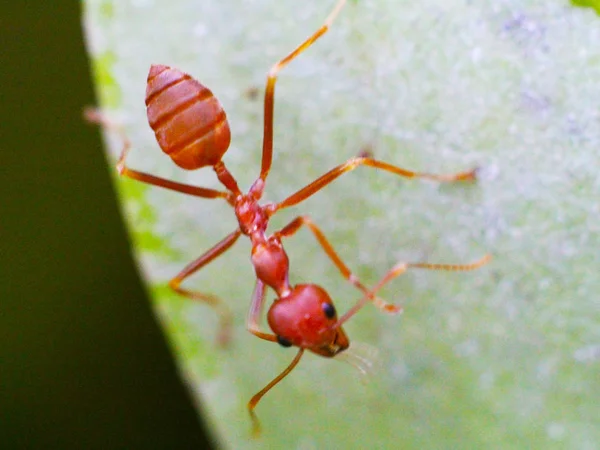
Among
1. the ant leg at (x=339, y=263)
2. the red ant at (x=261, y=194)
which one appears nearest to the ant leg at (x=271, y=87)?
the red ant at (x=261, y=194)

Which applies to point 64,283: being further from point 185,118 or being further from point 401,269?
point 401,269

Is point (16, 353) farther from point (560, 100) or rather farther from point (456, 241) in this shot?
point (560, 100)

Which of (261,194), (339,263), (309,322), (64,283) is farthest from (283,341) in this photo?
(64,283)

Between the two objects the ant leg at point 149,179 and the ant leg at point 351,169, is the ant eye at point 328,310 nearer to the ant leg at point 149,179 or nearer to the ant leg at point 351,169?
the ant leg at point 351,169

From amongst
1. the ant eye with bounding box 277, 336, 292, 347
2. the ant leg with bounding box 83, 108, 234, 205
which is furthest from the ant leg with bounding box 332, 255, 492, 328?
the ant leg with bounding box 83, 108, 234, 205

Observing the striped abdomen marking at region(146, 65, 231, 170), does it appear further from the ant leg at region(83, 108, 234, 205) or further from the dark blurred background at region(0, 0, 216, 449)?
the dark blurred background at region(0, 0, 216, 449)

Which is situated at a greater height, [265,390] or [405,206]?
[405,206]
